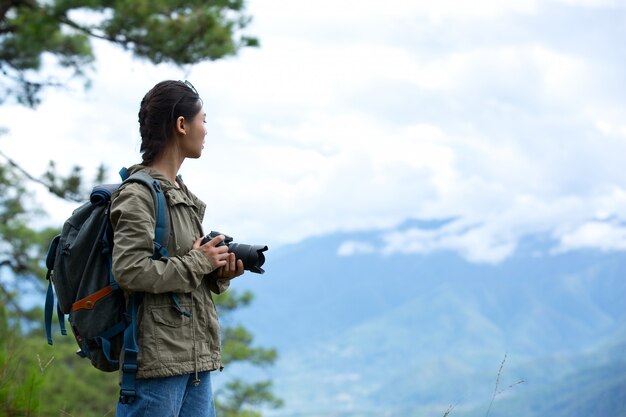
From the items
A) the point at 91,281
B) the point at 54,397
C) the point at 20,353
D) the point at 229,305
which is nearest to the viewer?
the point at 91,281

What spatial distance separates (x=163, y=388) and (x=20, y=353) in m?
1.62

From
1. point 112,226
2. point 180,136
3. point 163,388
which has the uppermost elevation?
point 180,136

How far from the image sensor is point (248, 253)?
2.17m

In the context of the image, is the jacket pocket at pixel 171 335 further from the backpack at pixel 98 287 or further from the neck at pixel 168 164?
the neck at pixel 168 164

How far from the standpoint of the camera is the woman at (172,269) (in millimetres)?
1979

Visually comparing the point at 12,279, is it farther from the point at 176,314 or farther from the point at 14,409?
the point at 176,314

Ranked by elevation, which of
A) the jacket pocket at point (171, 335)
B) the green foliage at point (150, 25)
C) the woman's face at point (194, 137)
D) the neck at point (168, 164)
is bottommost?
the jacket pocket at point (171, 335)

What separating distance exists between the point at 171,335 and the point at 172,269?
0.16 m

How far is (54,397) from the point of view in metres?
16.2

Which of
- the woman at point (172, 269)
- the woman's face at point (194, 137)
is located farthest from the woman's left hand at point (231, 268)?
the woman's face at point (194, 137)

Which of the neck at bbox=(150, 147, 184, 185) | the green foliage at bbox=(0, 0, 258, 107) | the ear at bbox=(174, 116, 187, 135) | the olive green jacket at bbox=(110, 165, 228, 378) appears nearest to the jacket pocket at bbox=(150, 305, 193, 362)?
the olive green jacket at bbox=(110, 165, 228, 378)

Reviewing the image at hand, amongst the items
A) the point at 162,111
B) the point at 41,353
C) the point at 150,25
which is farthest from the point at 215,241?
the point at 41,353

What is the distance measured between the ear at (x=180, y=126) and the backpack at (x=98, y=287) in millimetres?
164

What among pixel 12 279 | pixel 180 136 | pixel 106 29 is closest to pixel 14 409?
pixel 180 136
